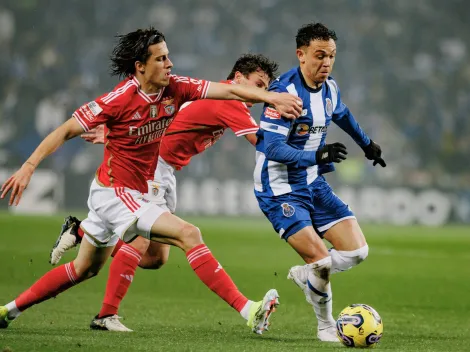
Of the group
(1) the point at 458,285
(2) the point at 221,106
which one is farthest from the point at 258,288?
(2) the point at 221,106

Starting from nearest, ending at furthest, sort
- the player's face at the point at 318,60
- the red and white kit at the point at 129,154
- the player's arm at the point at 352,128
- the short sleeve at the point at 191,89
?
the red and white kit at the point at 129,154, the short sleeve at the point at 191,89, the player's face at the point at 318,60, the player's arm at the point at 352,128

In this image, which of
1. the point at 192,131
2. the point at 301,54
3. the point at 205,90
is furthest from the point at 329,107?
the point at 192,131

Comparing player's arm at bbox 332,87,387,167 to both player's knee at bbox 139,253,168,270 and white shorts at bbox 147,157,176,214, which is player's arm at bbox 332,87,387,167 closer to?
white shorts at bbox 147,157,176,214

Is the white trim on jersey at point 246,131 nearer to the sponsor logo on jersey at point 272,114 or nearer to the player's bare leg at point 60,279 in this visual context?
the sponsor logo on jersey at point 272,114

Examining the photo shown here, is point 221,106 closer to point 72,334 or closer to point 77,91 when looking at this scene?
point 72,334

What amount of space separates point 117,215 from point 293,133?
1370 millimetres

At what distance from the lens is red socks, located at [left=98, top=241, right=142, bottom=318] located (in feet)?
21.8

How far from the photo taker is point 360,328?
5664mm

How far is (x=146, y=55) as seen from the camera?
6254mm

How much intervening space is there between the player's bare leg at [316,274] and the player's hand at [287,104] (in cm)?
83

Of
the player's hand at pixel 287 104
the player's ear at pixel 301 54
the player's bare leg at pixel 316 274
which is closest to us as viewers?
the player's hand at pixel 287 104

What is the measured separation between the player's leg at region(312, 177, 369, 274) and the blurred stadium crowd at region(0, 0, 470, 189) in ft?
52.1

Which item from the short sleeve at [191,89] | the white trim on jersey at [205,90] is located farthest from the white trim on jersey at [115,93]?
the white trim on jersey at [205,90]

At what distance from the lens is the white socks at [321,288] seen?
625 centimetres
